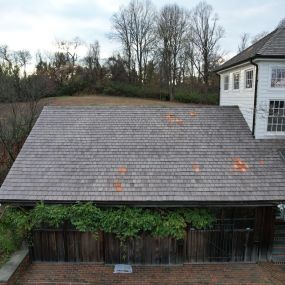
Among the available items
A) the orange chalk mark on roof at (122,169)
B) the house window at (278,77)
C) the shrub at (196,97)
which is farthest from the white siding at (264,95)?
the shrub at (196,97)

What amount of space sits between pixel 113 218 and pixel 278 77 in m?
7.69

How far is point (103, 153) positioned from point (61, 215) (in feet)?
8.95

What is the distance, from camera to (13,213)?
823 cm

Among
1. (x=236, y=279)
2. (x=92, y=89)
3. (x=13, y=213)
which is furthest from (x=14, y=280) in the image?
(x=92, y=89)

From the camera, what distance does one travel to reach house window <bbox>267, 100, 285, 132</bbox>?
412 inches

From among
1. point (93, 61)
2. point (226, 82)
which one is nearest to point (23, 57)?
point (93, 61)

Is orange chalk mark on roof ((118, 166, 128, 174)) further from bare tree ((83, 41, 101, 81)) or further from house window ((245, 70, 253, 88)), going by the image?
bare tree ((83, 41, 101, 81))

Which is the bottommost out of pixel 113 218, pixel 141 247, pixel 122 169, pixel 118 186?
pixel 141 247

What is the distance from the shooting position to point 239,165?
9.43 m

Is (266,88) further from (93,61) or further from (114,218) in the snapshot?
(93,61)

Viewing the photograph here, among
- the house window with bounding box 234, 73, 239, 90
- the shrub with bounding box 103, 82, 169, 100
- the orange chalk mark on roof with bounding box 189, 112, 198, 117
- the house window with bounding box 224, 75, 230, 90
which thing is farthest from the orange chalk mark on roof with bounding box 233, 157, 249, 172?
the shrub with bounding box 103, 82, 169, 100

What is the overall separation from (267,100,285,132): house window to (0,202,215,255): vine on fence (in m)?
4.65

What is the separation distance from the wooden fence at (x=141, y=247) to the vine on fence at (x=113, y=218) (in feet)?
1.38

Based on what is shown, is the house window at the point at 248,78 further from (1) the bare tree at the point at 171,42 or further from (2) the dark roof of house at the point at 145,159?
(1) the bare tree at the point at 171,42
